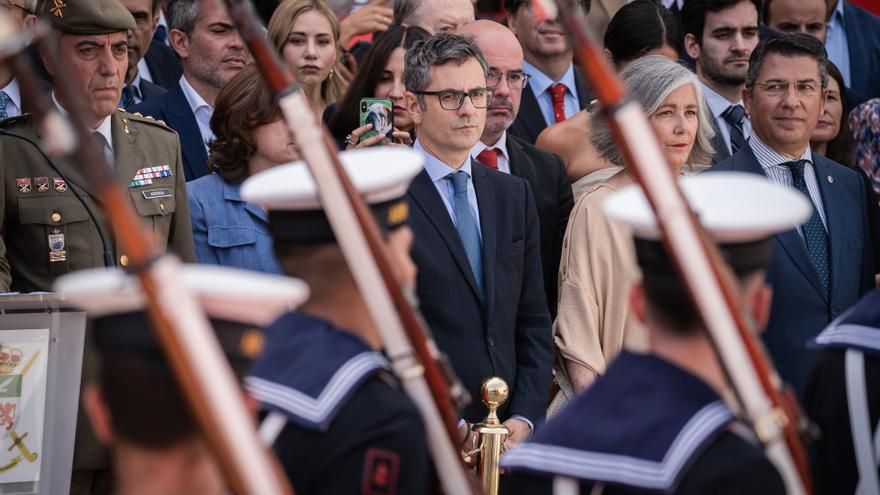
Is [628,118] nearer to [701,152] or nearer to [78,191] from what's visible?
[78,191]

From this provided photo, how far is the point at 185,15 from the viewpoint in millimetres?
7215

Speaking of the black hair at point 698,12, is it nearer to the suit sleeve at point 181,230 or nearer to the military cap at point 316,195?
the suit sleeve at point 181,230

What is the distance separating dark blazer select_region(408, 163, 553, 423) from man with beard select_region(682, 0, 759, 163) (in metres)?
2.45

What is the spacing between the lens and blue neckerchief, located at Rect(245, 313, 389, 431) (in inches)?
115

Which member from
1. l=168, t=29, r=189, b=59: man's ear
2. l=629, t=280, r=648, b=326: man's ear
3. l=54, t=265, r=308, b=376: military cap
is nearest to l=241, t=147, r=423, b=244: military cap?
l=629, t=280, r=648, b=326: man's ear

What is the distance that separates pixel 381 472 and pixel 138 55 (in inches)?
193

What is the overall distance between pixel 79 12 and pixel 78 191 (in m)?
0.68

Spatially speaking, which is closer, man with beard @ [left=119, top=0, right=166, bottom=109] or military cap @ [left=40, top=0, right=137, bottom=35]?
military cap @ [left=40, top=0, right=137, bottom=35]

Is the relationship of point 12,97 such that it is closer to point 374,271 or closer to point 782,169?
point 782,169

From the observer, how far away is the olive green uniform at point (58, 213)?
518 cm

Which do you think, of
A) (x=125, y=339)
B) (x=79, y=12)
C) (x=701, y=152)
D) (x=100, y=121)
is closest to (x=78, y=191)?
(x=100, y=121)

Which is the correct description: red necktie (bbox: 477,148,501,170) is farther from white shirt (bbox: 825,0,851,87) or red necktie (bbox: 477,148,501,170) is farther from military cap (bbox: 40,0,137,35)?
white shirt (bbox: 825,0,851,87)

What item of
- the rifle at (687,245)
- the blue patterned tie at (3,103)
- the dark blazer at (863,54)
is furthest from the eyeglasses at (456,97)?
the dark blazer at (863,54)

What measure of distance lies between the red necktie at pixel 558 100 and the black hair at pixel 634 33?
0.39 meters
